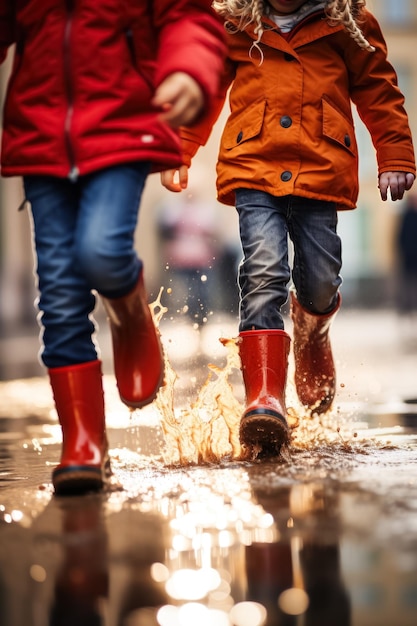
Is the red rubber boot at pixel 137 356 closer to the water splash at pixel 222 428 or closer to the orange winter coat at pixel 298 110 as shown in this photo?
the water splash at pixel 222 428

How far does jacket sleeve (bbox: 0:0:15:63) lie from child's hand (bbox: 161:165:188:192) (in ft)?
2.64

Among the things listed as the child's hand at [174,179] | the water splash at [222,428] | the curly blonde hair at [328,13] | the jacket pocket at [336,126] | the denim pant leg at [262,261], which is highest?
the curly blonde hair at [328,13]

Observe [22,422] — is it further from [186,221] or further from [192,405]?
[186,221]

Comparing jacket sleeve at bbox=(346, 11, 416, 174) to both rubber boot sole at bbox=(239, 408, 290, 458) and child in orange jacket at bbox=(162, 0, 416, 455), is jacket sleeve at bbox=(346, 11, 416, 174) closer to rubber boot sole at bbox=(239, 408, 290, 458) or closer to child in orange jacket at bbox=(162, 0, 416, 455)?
child in orange jacket at bbox=(162, 0, 416, 455)

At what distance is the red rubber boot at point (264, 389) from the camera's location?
4.14m

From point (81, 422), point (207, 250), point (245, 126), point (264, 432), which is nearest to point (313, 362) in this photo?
point (264, 432)

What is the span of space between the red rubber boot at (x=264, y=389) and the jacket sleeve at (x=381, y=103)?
825 mm

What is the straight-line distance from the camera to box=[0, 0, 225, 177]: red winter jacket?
3566mm

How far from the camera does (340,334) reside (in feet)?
52.7

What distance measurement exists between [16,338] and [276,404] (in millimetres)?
15574

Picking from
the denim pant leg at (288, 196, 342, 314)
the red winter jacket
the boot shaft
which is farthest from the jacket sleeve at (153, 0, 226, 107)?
the boot shaft

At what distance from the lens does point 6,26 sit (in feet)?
12.5

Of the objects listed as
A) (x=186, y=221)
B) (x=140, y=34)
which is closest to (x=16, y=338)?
(x=186, y=221)

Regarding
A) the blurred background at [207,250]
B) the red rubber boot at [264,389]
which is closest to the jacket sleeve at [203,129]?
the blurred background at [207,250]
